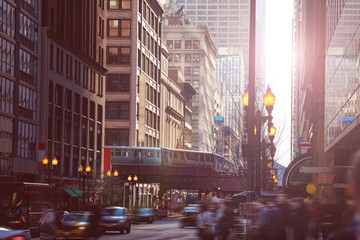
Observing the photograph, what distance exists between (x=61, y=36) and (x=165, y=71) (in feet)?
223

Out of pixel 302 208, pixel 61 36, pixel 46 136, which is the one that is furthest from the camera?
pixel 61 36

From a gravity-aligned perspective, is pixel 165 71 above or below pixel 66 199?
above

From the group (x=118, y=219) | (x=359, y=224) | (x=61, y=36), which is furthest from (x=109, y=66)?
(x=359, y=224)

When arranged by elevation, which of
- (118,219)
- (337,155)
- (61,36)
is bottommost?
(118,219)

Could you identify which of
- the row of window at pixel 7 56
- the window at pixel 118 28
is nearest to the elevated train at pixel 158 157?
the window at pixel 118 28

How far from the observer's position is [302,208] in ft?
72.4

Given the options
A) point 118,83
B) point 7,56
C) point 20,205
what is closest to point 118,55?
point 118,83

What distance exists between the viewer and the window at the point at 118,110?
118 meters

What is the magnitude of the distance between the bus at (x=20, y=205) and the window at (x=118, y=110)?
73.6 meters

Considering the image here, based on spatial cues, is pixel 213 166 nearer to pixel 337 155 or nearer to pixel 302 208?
pixel 337 155

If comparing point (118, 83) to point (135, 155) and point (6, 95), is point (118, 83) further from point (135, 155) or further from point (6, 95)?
point (6, 95)

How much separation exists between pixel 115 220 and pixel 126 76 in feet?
239

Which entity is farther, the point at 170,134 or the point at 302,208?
the point at 170,134

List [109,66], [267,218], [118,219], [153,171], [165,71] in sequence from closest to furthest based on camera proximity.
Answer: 1. [267,218]
2. [118,219]
3. [153,171]
4. [109,66]
5. [165,71]
